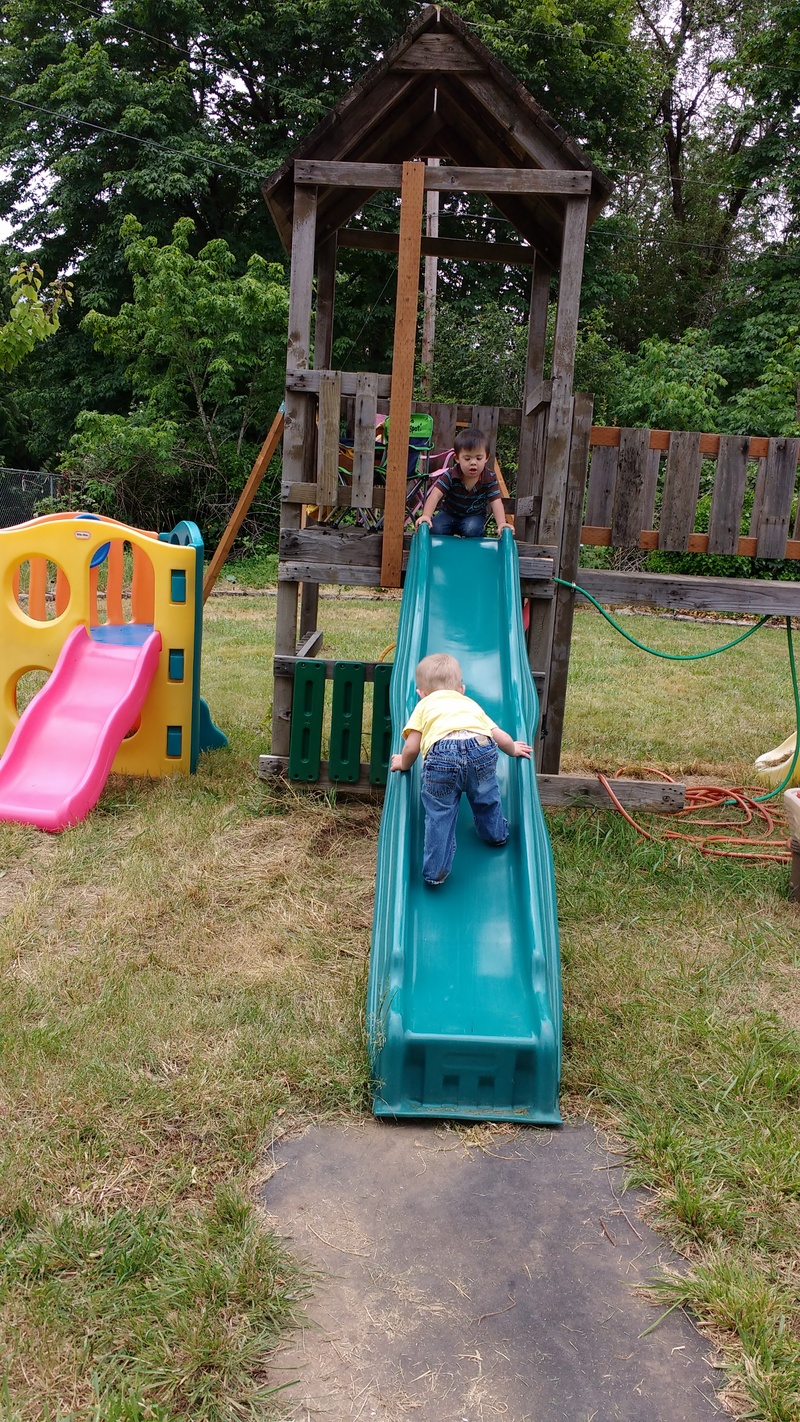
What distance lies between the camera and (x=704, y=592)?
5734 millimetres

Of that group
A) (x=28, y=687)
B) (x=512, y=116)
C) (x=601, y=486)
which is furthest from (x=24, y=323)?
(x=601, y=486)

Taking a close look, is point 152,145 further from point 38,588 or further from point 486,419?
point 38,588

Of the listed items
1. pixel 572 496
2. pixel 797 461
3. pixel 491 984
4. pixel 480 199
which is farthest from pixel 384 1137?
pixel 480 199

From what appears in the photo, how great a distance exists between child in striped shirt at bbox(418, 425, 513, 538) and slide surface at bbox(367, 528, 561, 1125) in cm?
139

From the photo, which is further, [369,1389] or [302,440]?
[302,440]

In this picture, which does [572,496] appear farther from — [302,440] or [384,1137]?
[384,1137]

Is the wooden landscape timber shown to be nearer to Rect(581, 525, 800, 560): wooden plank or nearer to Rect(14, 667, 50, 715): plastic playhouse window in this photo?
Rect(581, 525, 800, 560): wooden plank

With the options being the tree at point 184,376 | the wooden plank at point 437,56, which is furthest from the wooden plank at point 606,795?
the tree at point 184,376

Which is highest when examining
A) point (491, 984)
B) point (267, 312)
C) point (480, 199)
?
point (480, 199)

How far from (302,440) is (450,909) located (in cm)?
318

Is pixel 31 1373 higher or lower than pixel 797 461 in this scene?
lower

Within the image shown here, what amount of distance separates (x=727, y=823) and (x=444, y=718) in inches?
104

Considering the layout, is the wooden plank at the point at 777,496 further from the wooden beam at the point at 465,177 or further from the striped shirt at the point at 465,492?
the wooden beam at the point at 465,177

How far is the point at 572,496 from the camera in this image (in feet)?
18.9
